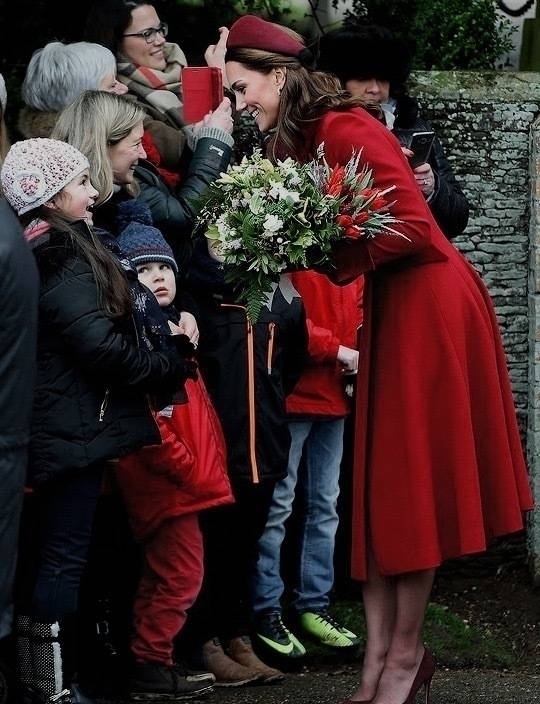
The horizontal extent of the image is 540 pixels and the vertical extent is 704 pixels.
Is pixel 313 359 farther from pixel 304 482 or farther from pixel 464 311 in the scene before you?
pixel 464 311

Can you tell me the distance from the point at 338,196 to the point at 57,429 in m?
1.11

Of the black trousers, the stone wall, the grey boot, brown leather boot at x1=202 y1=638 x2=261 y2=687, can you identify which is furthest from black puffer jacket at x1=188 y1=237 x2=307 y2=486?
the stone wall

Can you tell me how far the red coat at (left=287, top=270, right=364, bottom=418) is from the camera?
6.02 metres

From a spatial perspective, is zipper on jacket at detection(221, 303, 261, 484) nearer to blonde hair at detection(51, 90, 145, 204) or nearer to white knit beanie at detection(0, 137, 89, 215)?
blonde hair at detection(51, 90, 145, 204)

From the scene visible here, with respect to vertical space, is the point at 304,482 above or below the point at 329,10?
below

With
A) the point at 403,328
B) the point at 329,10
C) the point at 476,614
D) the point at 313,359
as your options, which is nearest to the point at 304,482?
the point at 313,359

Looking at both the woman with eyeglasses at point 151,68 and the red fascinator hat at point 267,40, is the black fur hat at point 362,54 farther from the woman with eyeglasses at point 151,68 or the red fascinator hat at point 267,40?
the red fascinator hat at point 267,40

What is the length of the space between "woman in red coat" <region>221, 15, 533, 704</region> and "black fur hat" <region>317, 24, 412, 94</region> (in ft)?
4.18

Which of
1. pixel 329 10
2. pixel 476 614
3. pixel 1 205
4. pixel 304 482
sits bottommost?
pixel 476 614

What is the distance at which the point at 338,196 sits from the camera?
459cm

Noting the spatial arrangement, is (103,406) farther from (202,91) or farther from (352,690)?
(202,91)

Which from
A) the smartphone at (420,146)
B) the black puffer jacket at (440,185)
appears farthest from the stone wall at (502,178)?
the smartphone at (420,146)

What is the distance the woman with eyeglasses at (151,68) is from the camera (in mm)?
6059

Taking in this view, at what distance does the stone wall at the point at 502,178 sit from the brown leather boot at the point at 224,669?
5.87 feet
